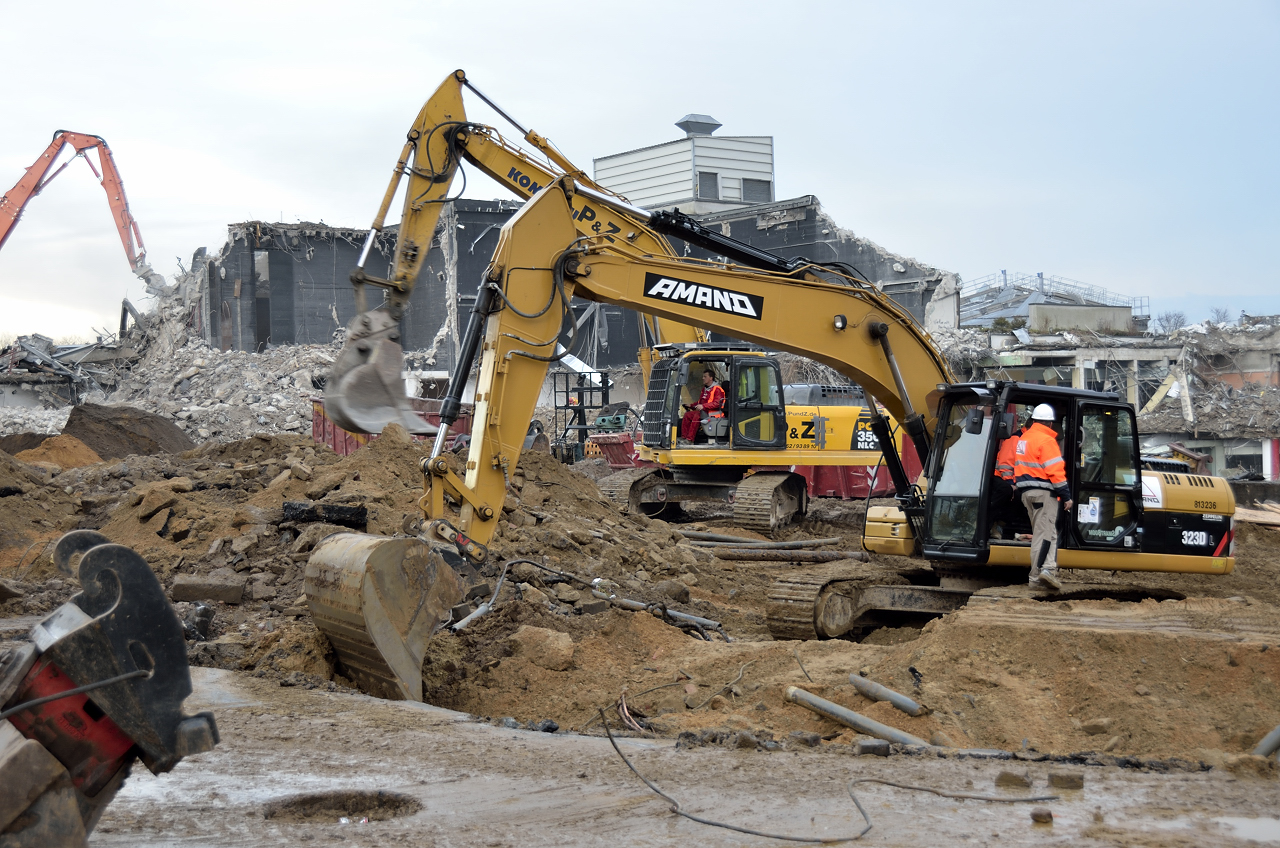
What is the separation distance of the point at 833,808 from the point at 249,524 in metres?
6.96

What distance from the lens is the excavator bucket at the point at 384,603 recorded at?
5.94m

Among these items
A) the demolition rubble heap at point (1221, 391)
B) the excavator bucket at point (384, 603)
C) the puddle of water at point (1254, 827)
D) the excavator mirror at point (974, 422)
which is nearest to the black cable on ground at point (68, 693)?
the excavator bucket at point (384, 603)

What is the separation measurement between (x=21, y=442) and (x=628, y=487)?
13.1 meters

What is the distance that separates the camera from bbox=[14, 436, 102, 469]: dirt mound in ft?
60.2

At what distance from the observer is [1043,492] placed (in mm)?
7047

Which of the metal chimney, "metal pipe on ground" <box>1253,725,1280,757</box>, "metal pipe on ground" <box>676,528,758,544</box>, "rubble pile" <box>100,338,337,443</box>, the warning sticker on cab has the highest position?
the metal chimney

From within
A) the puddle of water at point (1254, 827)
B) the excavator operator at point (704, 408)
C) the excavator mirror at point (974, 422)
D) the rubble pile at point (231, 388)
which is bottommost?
the puddle of water at point (1254, 827)

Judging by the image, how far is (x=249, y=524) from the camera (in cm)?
949

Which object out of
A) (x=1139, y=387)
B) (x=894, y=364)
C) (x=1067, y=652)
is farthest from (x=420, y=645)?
(x=1139, y=387)

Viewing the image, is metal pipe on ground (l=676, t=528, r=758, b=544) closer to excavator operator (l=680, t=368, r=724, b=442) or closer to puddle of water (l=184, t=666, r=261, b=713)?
excavator operator (l=680, t=368, r=724, b=442)

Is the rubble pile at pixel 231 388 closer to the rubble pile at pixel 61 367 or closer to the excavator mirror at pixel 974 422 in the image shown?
the rubble pile at pixel 61 367

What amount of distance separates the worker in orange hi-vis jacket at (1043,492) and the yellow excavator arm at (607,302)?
197 cm

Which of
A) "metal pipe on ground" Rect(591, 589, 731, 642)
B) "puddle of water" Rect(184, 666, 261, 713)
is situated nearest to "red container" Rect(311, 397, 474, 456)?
"metal pipe on ground" Rect(591, 589, 731, 642)

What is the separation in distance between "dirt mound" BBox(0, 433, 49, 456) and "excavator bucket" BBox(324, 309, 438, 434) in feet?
53.8
